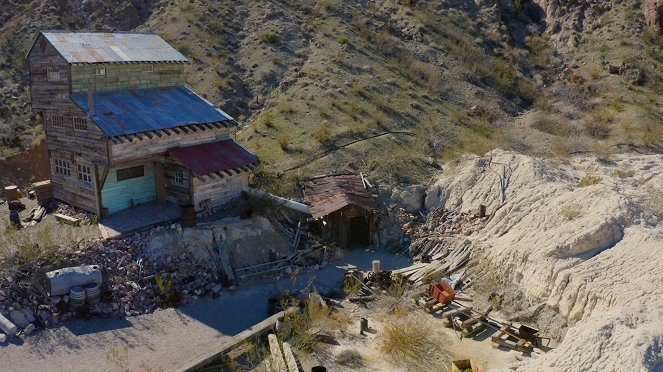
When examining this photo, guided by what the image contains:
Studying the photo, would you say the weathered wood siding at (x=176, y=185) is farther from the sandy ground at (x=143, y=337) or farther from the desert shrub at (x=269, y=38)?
the desert shrub at (x=269, y=38)

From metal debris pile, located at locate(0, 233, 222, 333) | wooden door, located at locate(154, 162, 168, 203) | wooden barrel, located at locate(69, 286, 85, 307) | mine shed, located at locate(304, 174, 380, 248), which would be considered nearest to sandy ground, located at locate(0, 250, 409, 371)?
metal debris pile, located at locate(0, 233, 222, 333)

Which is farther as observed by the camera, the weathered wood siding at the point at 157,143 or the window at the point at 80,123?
the window at the point at 80,123

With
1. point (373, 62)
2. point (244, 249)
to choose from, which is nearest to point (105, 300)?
point (244, 249)

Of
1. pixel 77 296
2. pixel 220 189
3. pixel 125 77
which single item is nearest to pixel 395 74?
pixel 220 189

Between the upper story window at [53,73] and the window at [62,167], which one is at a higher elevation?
the upper story window at [53,73]

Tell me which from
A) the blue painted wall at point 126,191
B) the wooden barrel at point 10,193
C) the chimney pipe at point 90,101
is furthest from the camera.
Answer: the wooden barrel at point 10,193

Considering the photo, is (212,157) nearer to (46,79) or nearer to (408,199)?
(46,79)

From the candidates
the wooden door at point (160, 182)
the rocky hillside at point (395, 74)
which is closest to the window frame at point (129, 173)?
the wooden door at point (160, 182)

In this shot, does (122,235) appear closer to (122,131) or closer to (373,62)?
(122,131)
